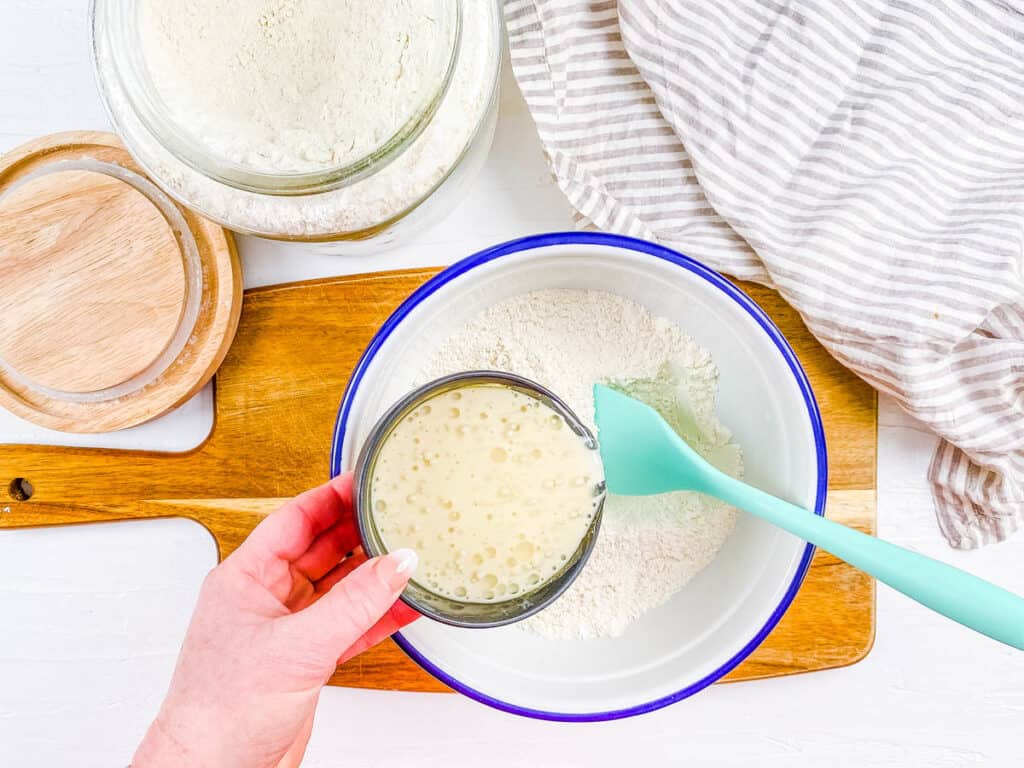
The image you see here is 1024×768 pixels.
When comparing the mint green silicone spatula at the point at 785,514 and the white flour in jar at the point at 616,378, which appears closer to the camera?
the mint green silicone spatula at the point at 785,514

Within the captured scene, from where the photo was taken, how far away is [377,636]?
2.69ft

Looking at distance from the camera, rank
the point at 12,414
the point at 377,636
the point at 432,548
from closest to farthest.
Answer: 1. the point at 432,548
2. the point at 377,636
3. the point at 12,414

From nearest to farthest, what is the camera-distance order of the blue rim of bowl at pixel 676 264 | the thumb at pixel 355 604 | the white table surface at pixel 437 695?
1. the thumb at pixel 355 604
2. the blue rim of bowl at pixel 676 264
3. the white table surface at pixel 437 695

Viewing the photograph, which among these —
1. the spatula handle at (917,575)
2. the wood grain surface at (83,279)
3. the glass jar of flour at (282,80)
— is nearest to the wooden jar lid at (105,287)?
the wood grain surface at (83,279)

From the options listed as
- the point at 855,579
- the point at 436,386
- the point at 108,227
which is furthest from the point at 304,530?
the point at 855,579

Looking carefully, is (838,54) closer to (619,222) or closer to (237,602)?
(619,222)

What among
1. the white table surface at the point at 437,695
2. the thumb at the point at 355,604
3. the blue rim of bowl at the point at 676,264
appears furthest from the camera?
the white table surface at the point at 437,695

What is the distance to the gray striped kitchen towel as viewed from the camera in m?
0.82

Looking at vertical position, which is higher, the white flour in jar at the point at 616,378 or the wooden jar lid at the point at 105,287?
the wooden jar lid at the point at 105,287

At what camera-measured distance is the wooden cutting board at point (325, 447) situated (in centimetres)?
87

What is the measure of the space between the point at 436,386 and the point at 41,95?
608 millimetres

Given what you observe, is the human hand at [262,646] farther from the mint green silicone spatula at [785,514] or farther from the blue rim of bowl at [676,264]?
the mint green silicone spatula at [785,514]

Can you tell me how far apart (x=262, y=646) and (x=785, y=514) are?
1.49 feet

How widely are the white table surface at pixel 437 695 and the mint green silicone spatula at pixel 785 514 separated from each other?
0.75 feet
